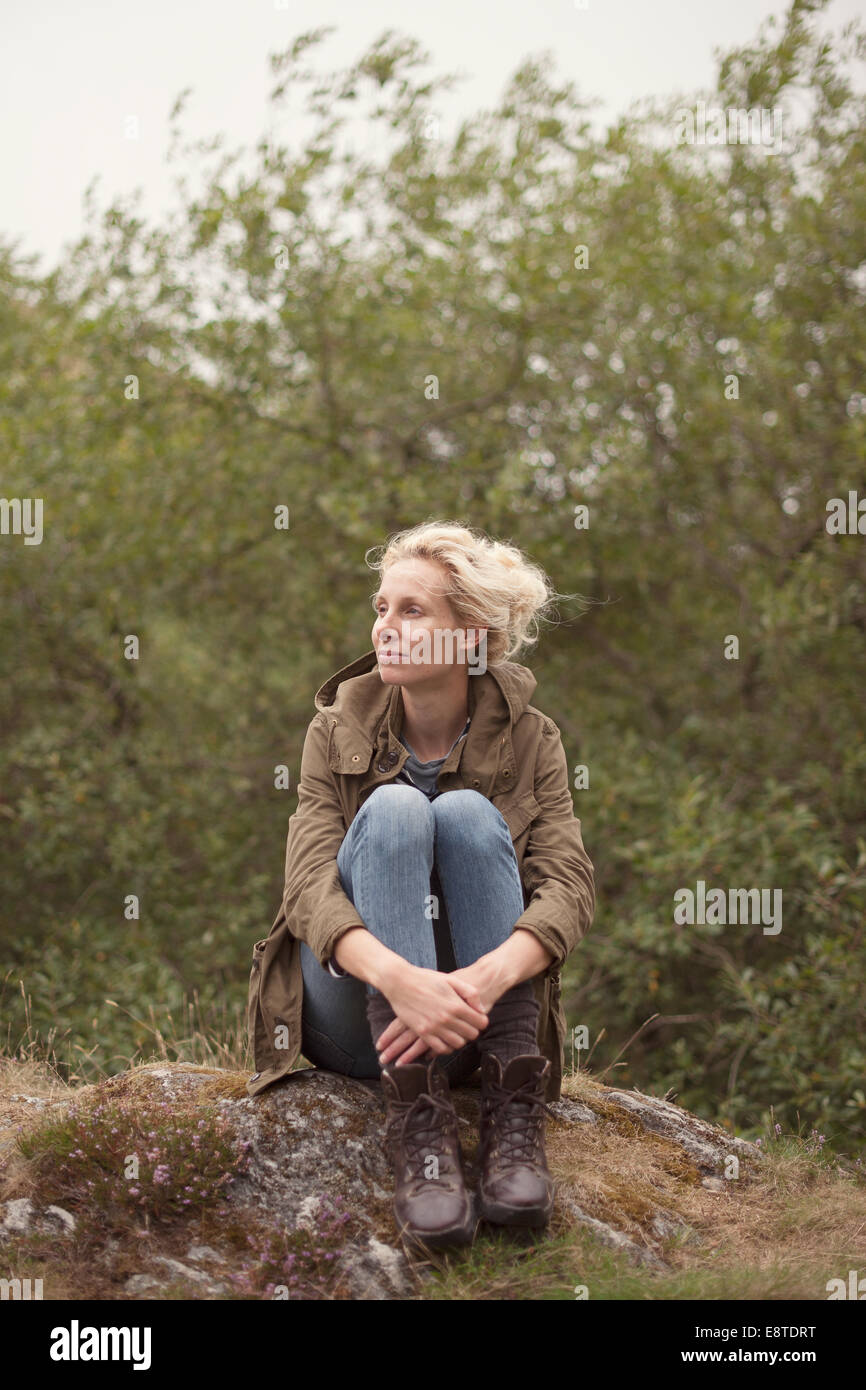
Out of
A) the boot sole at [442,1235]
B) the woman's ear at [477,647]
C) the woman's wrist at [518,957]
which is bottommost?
the boot sole at [442,1235]

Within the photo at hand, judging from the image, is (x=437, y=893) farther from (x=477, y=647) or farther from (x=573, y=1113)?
(x=573, y=1113)

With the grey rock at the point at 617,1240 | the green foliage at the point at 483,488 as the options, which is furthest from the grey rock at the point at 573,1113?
the green foliage at the point at 483,488

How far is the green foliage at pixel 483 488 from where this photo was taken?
6172 millimetres

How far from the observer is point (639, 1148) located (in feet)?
10.4

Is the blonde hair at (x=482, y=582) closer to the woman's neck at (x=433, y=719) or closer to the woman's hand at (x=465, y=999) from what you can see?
the woman's neck at (x=433, y=719)

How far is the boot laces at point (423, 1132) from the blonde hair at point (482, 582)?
1.09m

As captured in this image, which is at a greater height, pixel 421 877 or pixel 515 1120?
pixel 421 877

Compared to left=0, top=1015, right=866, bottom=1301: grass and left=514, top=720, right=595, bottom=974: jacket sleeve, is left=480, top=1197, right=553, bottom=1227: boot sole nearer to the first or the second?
left=0, top=1015, right=866, bottom=1301: grass

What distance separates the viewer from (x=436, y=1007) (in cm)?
250

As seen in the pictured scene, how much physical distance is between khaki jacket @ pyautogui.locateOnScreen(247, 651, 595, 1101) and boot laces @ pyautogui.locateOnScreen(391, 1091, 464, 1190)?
35cm

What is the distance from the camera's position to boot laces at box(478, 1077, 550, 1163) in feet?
8.59

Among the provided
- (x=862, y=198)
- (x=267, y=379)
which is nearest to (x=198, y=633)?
(x=267, y=379)

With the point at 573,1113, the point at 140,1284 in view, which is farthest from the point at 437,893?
the point at 140,1284

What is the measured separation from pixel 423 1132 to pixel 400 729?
97 centimetres
